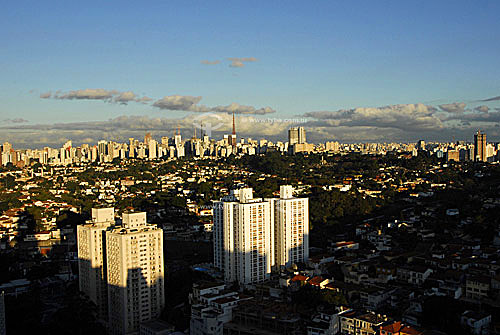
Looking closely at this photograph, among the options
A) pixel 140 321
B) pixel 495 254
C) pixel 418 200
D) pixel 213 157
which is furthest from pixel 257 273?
pixel 213 157

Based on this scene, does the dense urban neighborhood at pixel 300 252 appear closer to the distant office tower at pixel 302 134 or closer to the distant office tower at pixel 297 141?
the distant office tower at pixel 297 141

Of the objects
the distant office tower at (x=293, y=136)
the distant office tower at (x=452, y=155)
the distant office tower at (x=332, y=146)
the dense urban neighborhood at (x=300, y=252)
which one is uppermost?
the distant office tower at (x=293, y=136)

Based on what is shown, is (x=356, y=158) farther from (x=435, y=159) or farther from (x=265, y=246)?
(x=265, y=246)

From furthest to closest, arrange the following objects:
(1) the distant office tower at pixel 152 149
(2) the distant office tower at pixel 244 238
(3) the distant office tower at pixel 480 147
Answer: (1) the distant office tower at pixel 152 149 → (3) the distant office tower at pixel 480 147 → (2) the distant office tower at pixel 244 238

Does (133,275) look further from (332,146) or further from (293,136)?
(332,146)

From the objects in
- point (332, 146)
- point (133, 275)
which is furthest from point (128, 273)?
point (332, 146)

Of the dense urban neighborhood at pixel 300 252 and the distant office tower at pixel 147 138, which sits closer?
the dense urban neighborhood at pixel 300 252

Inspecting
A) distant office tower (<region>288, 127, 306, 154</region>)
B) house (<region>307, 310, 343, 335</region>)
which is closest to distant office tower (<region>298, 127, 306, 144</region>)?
distant office tower (<region>288, 127, 306, 154</region>)

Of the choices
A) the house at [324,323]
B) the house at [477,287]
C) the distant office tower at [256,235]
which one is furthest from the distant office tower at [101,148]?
the house at [477,287]

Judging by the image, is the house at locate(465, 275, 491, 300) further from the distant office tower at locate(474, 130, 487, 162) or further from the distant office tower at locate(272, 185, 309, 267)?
the distant office tower at locate(474, 130, 487, 162)
